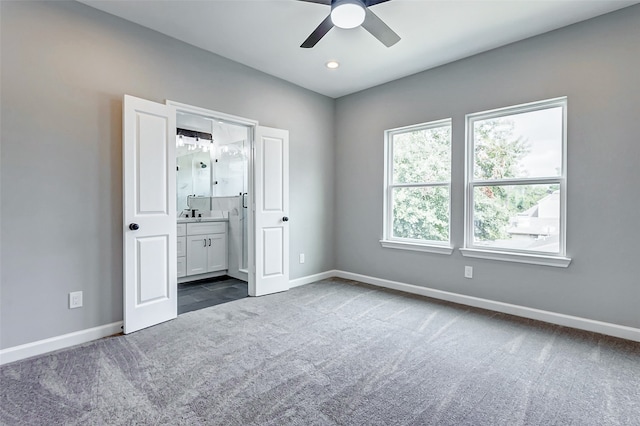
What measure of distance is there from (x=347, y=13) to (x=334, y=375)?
2.53m

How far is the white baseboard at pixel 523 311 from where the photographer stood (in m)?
2.71

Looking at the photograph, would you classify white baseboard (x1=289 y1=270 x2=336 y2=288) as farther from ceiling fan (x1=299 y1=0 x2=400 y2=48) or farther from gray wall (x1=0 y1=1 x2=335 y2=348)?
ceiling fan (x1=299 y1=0 x2=400 y2=48)

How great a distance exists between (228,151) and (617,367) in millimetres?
5342

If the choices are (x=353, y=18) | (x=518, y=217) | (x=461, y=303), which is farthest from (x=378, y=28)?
(x=461, y=303)

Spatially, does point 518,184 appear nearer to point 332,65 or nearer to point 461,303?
point 461,303

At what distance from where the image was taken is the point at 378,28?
2486 millimetres

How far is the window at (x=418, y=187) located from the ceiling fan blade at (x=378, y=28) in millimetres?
1542

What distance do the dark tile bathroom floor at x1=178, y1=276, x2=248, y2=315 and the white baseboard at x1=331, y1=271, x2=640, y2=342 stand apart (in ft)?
6.12

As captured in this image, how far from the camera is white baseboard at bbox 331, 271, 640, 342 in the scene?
2.71m

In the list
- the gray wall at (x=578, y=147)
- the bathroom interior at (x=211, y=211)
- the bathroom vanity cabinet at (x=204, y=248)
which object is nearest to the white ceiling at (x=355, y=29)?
the gray wall at (x=578, y=147)

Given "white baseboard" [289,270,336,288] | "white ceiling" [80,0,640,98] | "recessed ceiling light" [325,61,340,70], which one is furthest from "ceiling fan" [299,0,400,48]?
"white baseboard" [289,270,336,288]

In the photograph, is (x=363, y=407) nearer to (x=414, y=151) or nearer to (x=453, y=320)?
(x=453, y=320)

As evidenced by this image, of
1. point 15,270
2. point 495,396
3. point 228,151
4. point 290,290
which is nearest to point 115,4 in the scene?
point 15,270

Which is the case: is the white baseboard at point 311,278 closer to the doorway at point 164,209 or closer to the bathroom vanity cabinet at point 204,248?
the doorway at point 164,209
